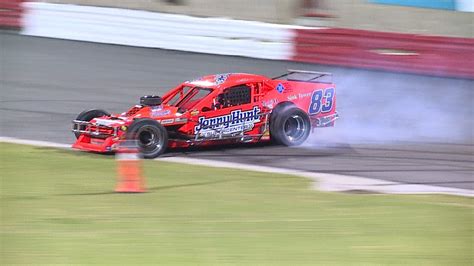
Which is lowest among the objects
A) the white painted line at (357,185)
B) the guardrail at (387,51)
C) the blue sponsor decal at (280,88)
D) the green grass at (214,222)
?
the white painted line at (357,185)

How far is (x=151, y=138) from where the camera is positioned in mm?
12719

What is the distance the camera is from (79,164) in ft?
38.2

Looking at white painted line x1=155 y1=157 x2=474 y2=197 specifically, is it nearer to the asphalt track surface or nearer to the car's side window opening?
the asphalt track surface

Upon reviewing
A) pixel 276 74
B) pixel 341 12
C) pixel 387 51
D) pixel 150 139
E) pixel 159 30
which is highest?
pixel 341 12

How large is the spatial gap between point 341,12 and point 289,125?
685cm

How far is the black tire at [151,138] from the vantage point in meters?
12.6

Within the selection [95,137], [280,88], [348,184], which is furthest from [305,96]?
[95,137]

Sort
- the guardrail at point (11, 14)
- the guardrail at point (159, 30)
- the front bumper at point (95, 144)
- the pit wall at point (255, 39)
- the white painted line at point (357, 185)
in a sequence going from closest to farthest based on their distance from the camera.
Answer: the white painted line at point (357, 185) → the front bumper at point (95, 144) → the pit wall at point (255, 39) → the guardrail at point (159, 30) → the guardrail at point (11, 14)

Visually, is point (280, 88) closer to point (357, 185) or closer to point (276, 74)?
point (357, 185)

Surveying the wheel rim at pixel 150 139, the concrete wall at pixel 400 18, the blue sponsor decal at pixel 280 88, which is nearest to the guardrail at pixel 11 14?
the concrete wall at pixel 400 18

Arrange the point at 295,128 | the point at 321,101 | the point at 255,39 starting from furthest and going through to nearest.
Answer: the point at 255,39 < the point at 321,101 < the point at 295,128

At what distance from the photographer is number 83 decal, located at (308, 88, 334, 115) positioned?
46.2 feet

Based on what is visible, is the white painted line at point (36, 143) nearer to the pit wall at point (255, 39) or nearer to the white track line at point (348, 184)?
the white track line at point (348, 184)

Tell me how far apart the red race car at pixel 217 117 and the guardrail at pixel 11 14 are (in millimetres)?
8971
